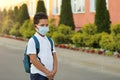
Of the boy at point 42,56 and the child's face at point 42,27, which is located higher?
the child's face at point 42,27

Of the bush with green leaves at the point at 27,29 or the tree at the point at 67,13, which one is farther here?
the bush with green leaves at the point at 27,29

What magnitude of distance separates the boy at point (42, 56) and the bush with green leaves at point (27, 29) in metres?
25.8

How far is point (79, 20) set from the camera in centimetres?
3231

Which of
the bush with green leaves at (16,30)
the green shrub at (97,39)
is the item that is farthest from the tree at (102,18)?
the bush with green leaves at (16,30)

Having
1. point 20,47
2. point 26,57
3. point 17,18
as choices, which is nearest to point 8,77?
point 26,57

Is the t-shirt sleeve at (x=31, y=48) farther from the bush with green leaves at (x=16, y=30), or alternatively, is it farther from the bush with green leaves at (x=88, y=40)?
Result: the bush with green leaves at (x=16, y=30)

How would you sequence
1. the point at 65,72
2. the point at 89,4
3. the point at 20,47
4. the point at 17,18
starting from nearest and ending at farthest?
the point at 65,72 < the point at 20,47 < the point at 89,4 < the point at 17,18

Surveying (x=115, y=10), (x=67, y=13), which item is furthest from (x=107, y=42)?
(x=67, y=13)

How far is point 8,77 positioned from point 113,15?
14975 millimetres

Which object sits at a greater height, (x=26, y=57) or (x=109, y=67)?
(x=26, y=57)

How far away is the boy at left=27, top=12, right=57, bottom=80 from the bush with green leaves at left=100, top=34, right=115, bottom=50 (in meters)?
14.3

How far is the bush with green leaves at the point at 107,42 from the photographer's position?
20247 mm

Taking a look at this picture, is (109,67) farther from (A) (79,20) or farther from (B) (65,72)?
(A) (79,20)

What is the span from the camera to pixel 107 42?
2070cm
